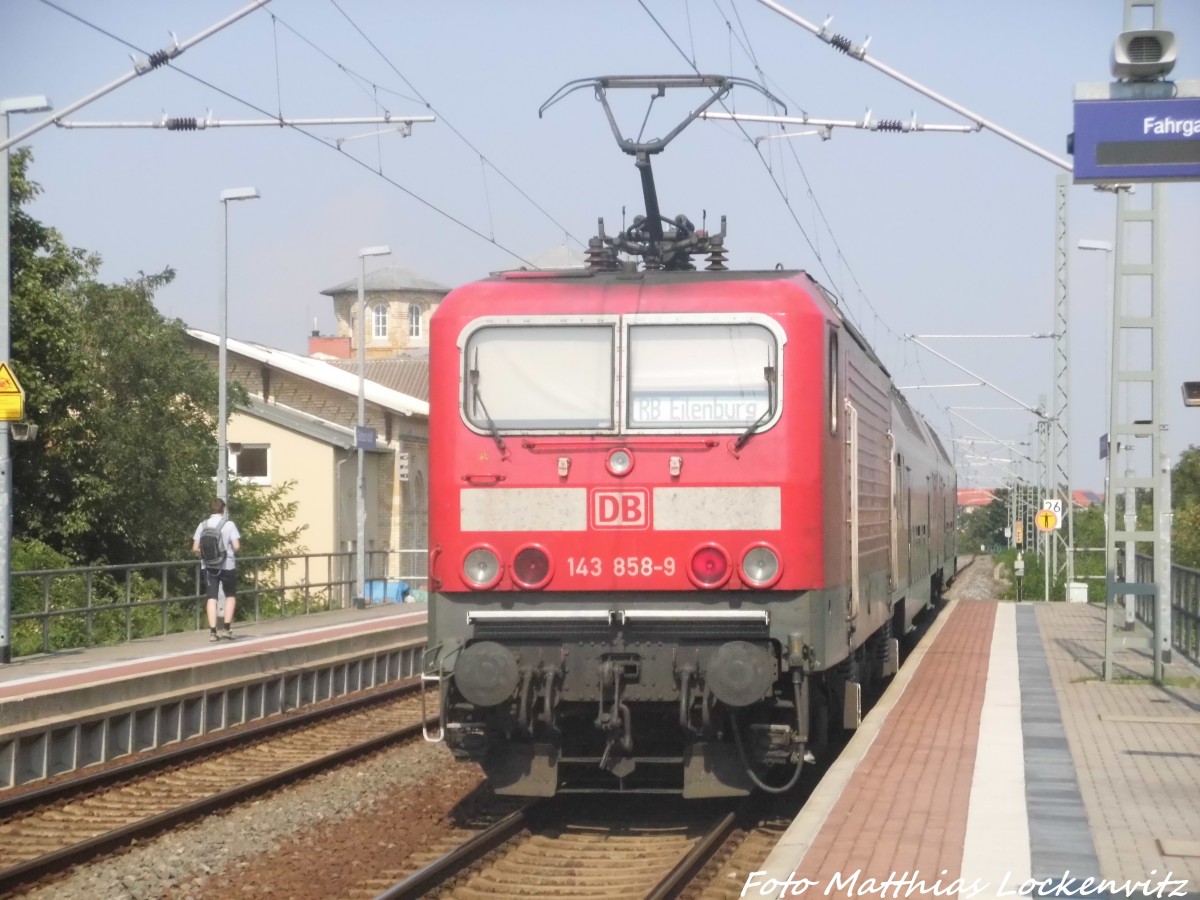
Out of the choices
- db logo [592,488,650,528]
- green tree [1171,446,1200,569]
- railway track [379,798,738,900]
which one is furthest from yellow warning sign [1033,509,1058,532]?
db logo [592,488,650,528]

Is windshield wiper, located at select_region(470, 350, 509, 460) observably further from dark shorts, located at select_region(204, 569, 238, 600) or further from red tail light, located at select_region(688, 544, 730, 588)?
dark shorts, located at select_region(204, 569, 238, 600)

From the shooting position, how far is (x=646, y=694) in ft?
30.1

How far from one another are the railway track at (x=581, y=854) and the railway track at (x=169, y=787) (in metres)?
2.20

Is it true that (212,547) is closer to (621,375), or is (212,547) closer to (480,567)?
(480,567)

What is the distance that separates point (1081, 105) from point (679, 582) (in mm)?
3363

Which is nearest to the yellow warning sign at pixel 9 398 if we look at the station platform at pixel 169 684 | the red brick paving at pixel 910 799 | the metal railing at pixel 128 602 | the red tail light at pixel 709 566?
the metal railing at pixel 128 602

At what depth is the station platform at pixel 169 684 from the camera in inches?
501

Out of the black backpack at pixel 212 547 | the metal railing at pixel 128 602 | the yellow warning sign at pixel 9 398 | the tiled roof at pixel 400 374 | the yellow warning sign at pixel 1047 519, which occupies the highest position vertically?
the tiled roof at pixel 400 374

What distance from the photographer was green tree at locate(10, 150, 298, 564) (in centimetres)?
2706

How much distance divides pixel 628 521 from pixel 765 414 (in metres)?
0.98

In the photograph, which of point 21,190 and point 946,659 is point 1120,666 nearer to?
point 946,659

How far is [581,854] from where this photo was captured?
9.41 metres

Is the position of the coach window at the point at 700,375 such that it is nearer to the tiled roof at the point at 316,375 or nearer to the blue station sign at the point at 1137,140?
the blue station sign at the point at 1137,140

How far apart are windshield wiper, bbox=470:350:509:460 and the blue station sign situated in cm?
348
